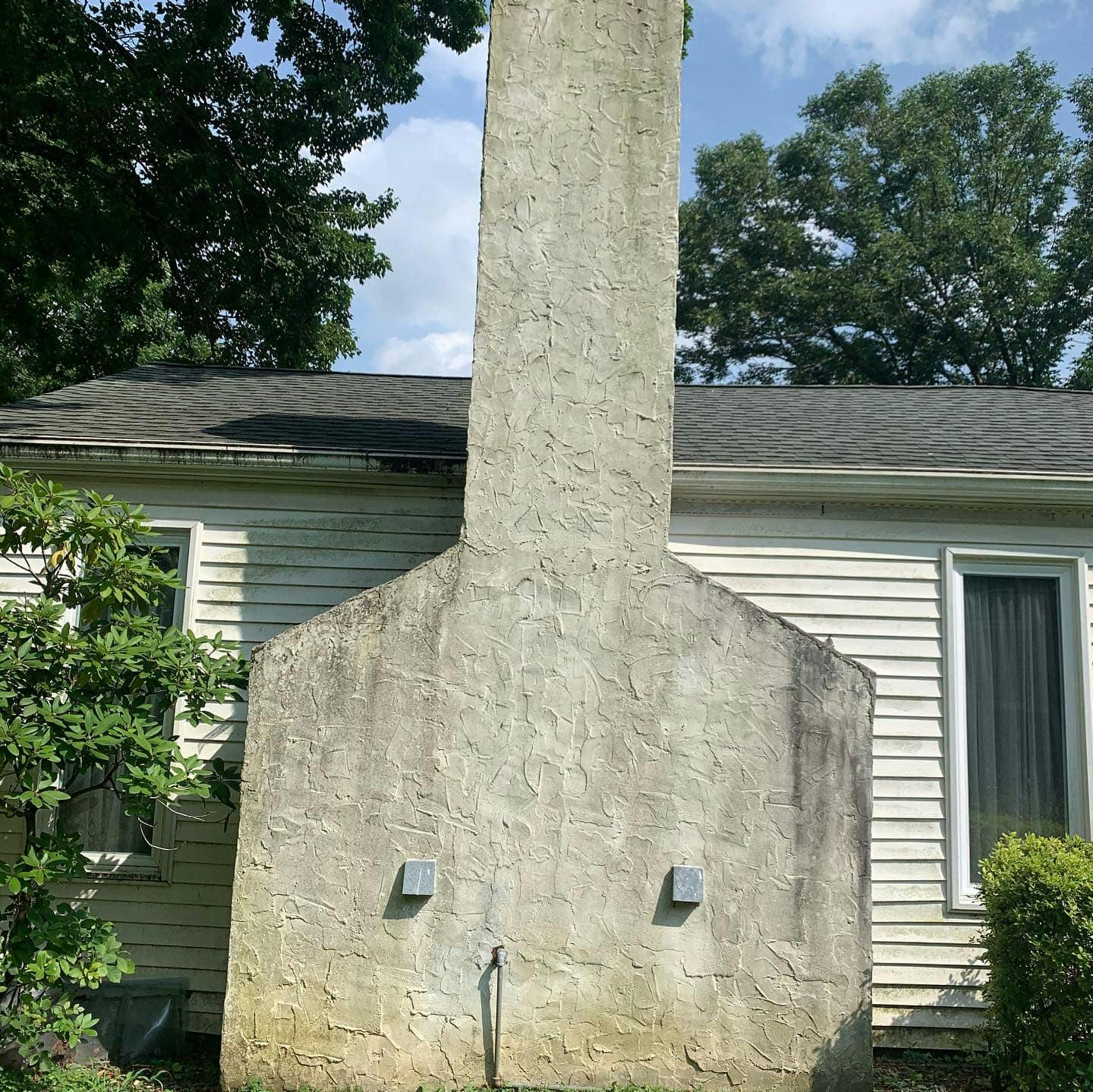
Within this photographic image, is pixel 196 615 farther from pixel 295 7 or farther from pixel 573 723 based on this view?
pixel 295 7

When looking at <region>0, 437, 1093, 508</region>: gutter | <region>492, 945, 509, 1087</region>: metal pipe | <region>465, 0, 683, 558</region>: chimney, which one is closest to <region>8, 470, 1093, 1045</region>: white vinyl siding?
<region>0, 437, 1093, 508</region>: gutter

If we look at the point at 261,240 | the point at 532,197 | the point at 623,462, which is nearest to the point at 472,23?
the point at 261,240

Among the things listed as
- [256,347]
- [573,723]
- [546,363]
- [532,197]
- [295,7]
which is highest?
[295,7]

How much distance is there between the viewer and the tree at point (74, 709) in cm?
568

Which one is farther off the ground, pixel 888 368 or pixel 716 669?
pixel 888 368

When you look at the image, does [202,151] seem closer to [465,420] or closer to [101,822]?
[465,420]

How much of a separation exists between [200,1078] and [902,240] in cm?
2576

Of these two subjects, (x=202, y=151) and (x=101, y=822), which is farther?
(x=202, y=151)

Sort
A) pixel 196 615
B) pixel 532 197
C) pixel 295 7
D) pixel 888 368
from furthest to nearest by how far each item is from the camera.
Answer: pixel 888 368 → pixel 295 7 → pixel 196 615 → pixel 532 197

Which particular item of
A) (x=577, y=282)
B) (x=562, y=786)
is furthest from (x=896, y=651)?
(x=577, y=282)

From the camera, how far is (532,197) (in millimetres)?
6266

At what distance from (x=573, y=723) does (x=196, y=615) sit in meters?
3.05

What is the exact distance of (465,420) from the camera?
8.80 metres

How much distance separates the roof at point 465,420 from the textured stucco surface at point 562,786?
150cm
